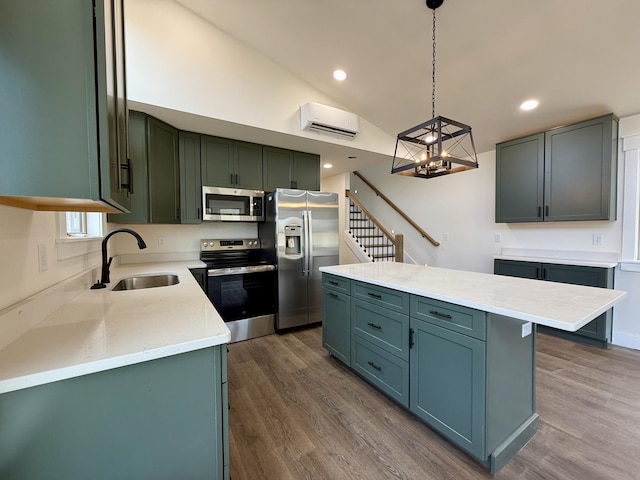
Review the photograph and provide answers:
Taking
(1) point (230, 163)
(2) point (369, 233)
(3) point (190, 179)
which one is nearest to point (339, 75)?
(1) point (230, 163)

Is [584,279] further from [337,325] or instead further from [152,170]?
[152,170]

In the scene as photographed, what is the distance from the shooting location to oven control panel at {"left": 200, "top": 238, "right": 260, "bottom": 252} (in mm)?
3406

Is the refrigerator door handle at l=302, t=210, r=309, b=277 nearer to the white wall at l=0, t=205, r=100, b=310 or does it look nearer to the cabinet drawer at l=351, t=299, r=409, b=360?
the cabinet drawer at l=351, t=299, r=409, b=360

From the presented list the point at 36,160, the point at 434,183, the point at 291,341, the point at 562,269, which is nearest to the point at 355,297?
the point at 291,341

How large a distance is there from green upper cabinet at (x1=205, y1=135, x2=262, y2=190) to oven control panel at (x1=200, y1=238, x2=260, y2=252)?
0.71m

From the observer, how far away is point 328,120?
3.12 m

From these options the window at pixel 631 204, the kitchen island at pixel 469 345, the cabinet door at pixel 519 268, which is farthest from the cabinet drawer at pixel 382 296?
the window at pixel 631 204

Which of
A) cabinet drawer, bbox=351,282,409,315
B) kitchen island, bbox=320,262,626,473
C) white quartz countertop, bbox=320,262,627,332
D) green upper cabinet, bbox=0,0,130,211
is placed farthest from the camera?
cabinet drawer, bbox=351,282,409,315

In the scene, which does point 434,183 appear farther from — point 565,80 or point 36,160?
point 36,160

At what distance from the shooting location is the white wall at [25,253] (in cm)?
94

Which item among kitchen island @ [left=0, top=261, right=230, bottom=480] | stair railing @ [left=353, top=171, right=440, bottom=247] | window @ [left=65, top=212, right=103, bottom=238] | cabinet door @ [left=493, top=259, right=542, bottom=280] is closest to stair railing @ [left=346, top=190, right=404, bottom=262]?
stair railing @ [left=353, top=171, right=440, bottom=247]

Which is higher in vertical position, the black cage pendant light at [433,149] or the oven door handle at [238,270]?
the black cage pendant light at [433,149]

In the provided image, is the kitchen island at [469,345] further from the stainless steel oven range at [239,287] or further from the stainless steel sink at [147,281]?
the stainless steel sink at [147,281]

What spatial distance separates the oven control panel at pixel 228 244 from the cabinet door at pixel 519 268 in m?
3.29
